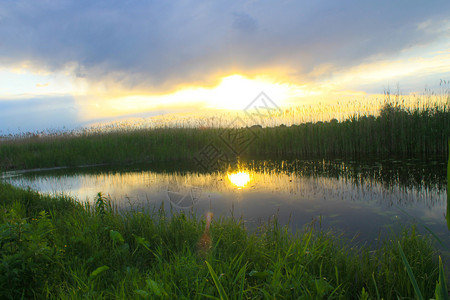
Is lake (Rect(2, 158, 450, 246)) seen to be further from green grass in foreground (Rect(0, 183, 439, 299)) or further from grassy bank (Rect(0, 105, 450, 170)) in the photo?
grassy bank (Rect(0, 105, 450, 170))

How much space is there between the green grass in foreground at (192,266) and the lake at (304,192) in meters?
0.56

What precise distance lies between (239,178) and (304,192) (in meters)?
2.14

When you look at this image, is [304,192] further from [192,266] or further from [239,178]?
[192,266]

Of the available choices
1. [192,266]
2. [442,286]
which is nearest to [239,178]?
[192,266]

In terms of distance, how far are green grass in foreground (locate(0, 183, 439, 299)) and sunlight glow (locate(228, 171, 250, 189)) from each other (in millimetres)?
3286

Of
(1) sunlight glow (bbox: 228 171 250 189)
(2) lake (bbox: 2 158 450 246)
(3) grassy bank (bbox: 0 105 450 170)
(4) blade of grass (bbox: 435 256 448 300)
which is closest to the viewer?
(4) blade of grass (bbox: 435 256 448 300)

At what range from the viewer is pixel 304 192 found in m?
5.50

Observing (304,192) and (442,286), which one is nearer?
(442,286)

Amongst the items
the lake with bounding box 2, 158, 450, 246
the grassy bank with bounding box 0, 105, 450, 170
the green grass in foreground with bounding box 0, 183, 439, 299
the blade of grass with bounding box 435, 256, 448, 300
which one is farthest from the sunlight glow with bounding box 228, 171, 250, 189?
the blade of grass with bounding box 435, 256, 448, 300

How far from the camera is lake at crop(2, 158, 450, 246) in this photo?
387 centimetres

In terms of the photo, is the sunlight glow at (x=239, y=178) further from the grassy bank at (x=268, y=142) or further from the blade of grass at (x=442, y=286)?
the blade of grass at (x=442, y=286)

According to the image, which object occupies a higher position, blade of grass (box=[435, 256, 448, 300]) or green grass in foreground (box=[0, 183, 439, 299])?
blade of grass (box=[435, 256, 448, 300])

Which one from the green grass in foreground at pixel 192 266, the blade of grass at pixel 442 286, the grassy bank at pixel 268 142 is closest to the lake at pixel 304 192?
the green grass in foreground at pixel 192 266

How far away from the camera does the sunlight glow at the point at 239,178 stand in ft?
21.4
